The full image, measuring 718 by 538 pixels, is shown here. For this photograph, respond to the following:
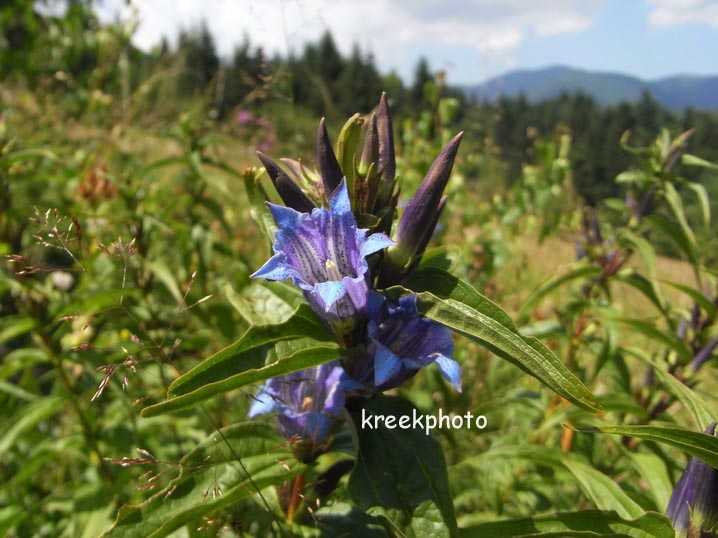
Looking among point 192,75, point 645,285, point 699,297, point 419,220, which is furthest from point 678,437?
point 192,75

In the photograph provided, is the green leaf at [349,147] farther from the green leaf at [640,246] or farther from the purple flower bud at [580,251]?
the purple flower bud at [580,251]

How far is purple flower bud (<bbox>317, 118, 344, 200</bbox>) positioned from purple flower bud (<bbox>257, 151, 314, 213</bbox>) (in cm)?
5

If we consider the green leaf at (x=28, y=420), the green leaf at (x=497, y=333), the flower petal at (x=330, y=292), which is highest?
Answer: the flower petal at (x=330, y=292)

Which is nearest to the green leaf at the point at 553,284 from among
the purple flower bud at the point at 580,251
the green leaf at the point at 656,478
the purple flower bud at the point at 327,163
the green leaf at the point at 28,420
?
the green leaf at the point at 656,478

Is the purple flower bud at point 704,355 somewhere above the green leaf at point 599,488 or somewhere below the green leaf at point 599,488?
below

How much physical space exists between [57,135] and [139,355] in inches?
128

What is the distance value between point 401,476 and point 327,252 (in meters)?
0.46

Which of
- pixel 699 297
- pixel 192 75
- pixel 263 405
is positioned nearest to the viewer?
pixel 263 405

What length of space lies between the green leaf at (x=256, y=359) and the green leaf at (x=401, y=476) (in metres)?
0.19

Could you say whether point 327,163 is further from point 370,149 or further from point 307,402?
point 307,402

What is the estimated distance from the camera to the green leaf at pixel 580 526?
1.09 m

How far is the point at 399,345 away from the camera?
1.16 metres

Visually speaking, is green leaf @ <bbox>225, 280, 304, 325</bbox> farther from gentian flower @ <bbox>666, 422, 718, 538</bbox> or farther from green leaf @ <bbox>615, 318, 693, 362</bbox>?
green leaf @ <bbox>615, 318, 693, 362</bbox>

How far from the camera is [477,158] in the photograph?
4875mm
